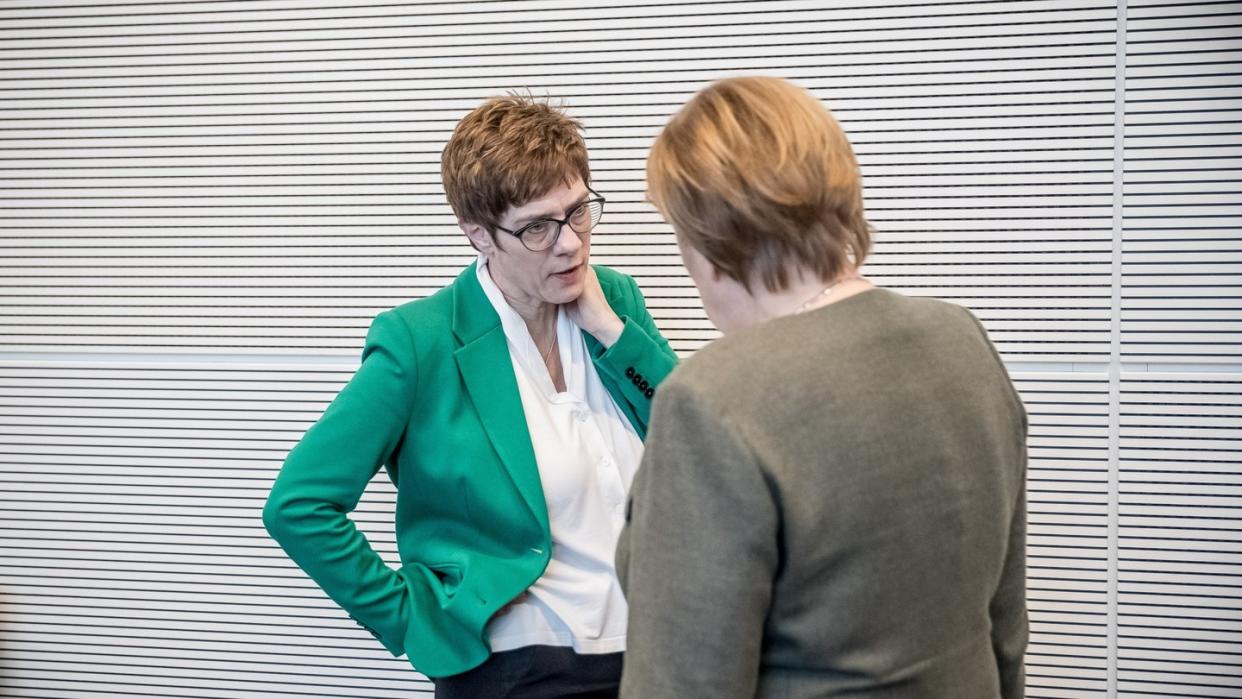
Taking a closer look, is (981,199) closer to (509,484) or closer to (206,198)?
(509,484)

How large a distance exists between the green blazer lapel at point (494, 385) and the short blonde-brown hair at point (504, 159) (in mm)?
168

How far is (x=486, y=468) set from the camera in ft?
6.02

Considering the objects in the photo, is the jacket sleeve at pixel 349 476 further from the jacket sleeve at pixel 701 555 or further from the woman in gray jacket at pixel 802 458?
the jacket sleeve at pixel 701 555

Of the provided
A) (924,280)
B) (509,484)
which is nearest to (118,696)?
(509,484)

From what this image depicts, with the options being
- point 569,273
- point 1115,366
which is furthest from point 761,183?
point 1115,366

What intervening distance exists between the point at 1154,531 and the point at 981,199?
877 mm

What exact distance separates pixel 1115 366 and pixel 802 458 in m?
1.57

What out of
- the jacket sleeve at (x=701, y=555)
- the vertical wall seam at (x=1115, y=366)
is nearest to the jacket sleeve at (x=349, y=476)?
the jacket sleeve at (x=701, y=555)

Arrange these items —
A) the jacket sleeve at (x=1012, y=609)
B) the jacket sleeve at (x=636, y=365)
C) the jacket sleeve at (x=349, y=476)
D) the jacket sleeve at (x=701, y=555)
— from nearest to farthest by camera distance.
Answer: the jacket sleeve at (x=701, y=555) < the jacket sleeve at (x=1012, y=609) < the jacket sleeve at (x=349, y=476) < the jacket sleeve at (x=636, y=365)

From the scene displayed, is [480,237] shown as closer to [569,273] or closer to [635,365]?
[569,273]

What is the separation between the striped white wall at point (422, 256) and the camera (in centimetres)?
227

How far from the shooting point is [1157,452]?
91.4 inches

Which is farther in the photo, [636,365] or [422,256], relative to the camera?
[422,256]

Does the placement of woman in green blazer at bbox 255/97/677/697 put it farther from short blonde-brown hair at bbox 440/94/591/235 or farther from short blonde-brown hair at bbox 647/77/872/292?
short blonde-brown hair at bbox 647/77/872/292
